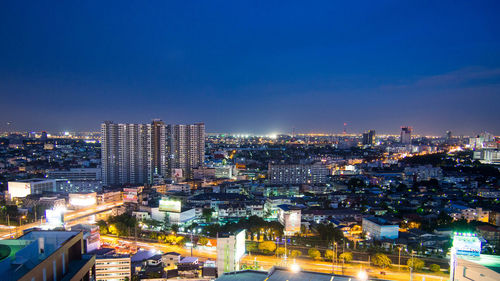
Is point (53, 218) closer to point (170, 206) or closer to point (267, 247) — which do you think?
point (170, 206)

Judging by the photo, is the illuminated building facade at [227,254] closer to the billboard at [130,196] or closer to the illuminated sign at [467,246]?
the illuminated sign at [467,246]

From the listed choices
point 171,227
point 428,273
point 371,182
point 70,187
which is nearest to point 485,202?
point 371,182

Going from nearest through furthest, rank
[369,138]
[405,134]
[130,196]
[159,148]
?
[130,196], [159,148], [405,134], [369,138]

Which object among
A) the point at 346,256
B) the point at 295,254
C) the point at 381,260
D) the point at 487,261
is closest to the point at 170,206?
the point at 295,254

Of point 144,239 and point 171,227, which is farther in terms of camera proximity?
point 171,227

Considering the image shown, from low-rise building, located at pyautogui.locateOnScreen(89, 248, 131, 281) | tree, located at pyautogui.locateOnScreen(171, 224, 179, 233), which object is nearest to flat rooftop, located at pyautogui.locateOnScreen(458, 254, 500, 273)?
low-rise building, located at pyautogui.locateOnScreen(89, 248, 131, 281)

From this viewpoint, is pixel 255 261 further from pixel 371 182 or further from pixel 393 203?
pixel 371 182
